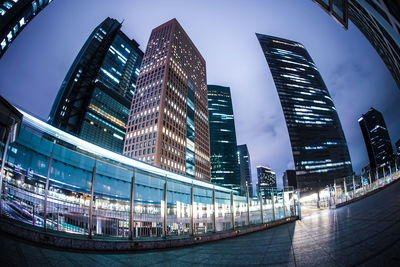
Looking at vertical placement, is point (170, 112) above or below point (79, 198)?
above

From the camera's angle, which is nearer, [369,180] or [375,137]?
[369,180]

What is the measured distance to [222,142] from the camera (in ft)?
508

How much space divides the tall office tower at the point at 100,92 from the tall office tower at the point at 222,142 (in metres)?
74.3

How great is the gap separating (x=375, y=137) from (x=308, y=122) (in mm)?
95958

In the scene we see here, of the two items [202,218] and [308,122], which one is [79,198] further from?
[308,122]

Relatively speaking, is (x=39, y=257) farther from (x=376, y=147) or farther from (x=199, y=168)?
(x=376, y=147)

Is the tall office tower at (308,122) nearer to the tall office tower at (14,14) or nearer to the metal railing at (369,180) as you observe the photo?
the metal railing at (369,180)

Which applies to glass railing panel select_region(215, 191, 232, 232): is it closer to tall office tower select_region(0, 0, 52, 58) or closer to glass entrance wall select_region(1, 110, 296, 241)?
glass entrance wall select_region(1, 110, 296, 241)

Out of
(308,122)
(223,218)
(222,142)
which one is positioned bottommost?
(223,218)

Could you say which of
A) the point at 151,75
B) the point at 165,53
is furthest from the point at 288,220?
the point at 165,53

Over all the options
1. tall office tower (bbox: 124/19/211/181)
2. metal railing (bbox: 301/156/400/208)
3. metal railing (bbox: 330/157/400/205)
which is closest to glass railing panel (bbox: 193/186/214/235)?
metal railing (bbox: 301/156/400/208)

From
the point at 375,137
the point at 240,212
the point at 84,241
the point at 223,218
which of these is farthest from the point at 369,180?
the point at 375,137

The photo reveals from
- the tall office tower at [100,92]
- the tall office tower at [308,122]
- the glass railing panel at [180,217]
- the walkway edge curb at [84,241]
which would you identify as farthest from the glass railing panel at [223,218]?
Result: the tall office tower at [308,122]

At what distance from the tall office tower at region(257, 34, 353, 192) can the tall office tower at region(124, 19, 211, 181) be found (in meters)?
54.0
